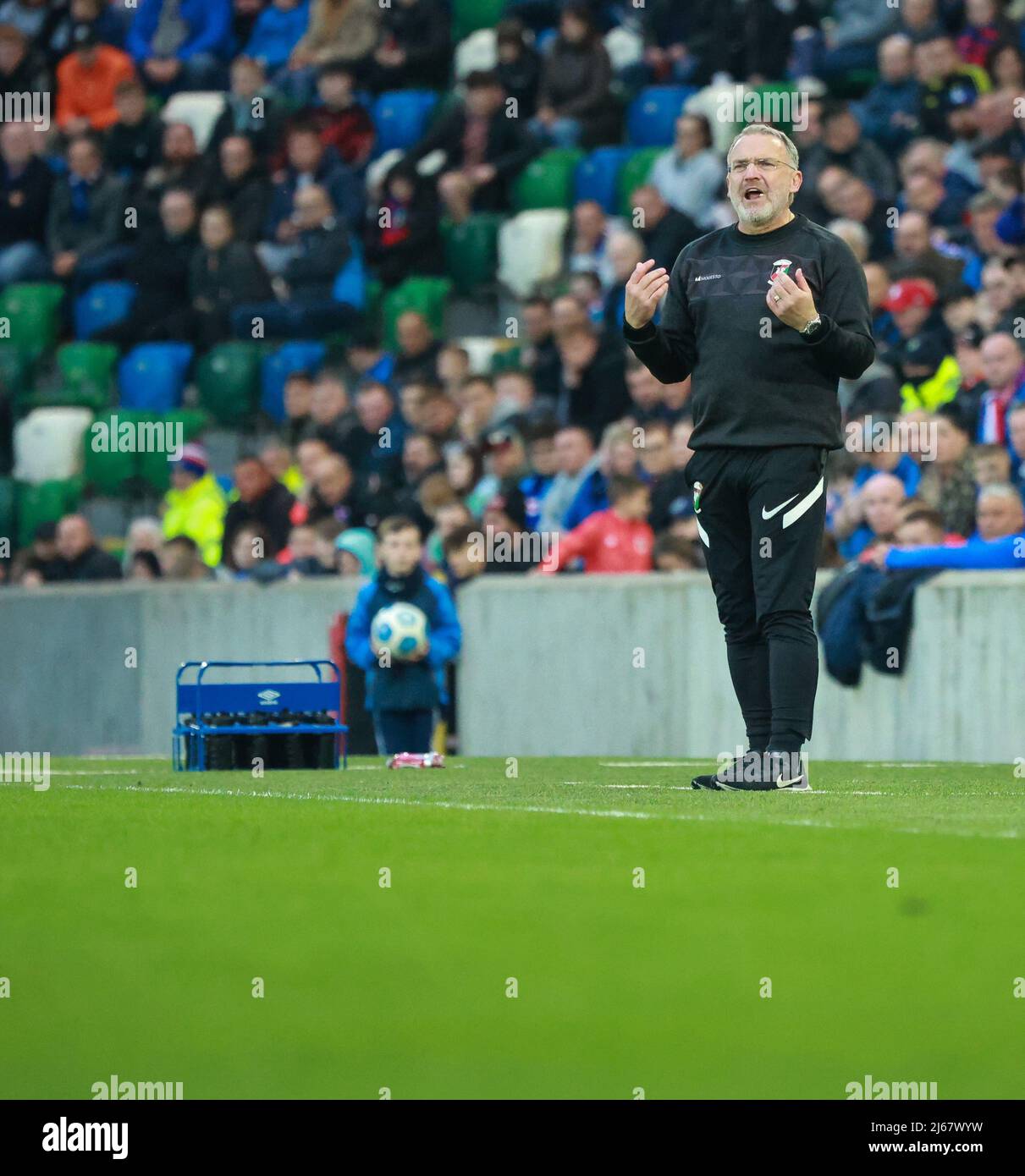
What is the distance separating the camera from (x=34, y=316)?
933 inches

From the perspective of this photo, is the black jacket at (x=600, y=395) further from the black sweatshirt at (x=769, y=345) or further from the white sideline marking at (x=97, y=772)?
the black sweatshirt at (x=769, y=345)

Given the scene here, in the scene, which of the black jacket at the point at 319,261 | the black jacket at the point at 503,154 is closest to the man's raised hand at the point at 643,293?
the black jacket at the point at 503,154

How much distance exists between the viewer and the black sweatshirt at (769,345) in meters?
9.41

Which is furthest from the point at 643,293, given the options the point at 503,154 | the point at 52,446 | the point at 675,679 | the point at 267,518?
the point at 52,446

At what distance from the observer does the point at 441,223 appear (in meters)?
21.7

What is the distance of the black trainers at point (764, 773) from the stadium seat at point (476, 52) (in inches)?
562

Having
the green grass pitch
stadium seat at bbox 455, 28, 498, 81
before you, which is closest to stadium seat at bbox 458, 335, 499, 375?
stadium seat at bbox 455, 28, 498, 81

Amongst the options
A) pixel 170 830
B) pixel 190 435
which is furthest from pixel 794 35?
pixel 170 830

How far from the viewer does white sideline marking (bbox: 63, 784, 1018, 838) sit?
24.7 feet

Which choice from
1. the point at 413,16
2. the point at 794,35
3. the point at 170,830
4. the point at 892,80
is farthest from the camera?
the point at 413,16

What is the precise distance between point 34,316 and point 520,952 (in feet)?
61.8

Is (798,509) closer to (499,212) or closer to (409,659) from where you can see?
(409,659)
